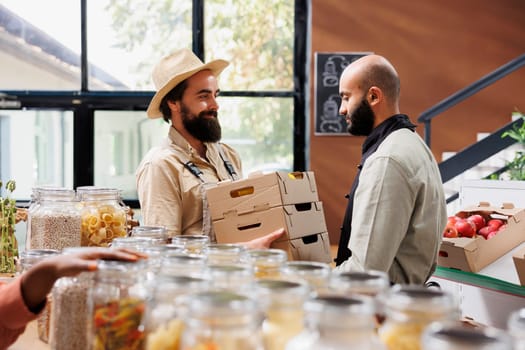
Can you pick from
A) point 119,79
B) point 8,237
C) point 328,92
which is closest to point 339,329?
point 8,237

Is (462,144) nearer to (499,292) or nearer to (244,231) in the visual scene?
(499,292)

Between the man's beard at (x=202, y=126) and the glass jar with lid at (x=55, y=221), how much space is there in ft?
3.90

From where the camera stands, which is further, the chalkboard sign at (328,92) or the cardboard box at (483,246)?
the chalkboard sign at (328,92)

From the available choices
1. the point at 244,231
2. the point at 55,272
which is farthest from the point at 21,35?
the point at 55,272

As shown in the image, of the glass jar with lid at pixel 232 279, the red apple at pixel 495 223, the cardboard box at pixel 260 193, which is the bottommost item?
the red apple at pixel 495 223

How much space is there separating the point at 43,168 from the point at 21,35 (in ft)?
4.19

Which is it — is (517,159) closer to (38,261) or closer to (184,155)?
(184,155)

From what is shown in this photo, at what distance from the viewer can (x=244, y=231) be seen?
260 cm

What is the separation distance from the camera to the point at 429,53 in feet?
21.6

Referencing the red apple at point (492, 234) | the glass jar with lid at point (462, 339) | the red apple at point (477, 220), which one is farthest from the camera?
the red apple at point (477, 220)

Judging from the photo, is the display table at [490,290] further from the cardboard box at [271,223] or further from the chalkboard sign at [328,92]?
the chalkboard sign at [328,92]

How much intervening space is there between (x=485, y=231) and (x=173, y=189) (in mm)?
1568

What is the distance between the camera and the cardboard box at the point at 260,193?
8.31ft

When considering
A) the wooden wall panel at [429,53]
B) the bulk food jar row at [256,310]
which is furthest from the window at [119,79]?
the bulk food jar row at [256,310]
